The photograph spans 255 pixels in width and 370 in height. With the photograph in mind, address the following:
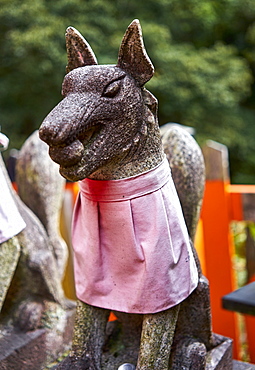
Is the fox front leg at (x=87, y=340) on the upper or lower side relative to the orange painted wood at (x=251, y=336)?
upper

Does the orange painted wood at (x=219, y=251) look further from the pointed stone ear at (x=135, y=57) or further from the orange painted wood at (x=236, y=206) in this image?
the pointed stone ear at (x=135, y=57)

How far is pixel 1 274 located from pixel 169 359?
51 centimetres

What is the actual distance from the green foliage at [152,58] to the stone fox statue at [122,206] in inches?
140

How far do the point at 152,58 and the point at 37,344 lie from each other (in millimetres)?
3717

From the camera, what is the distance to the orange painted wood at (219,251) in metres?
2.41

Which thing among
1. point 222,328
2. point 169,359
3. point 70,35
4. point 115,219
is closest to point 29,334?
point 169,359

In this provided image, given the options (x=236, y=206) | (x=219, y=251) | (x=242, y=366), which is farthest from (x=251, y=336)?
(x=242, y=366)

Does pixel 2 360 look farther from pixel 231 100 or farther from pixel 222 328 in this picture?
pixel 231 100

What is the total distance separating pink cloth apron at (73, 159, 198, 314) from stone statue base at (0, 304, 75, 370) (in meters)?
0.40

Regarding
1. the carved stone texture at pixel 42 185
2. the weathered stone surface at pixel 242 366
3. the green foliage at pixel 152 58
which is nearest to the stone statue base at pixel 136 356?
the weathered stone surface at pixel 242 366

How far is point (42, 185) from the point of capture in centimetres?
167

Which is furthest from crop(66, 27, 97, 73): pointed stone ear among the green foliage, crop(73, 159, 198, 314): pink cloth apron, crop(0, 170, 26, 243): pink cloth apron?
the green foliage

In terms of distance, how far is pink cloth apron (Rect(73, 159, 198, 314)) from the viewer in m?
0.95

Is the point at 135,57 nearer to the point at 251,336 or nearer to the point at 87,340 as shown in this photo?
the point at 87,340
